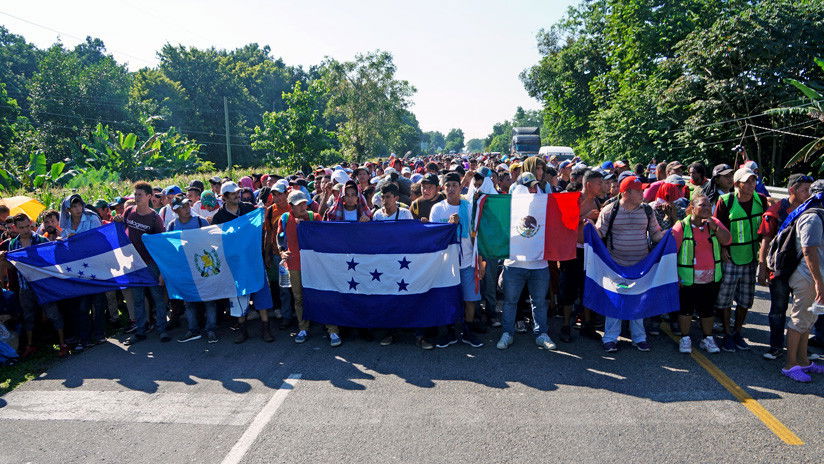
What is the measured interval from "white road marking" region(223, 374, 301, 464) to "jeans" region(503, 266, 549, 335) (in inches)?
102

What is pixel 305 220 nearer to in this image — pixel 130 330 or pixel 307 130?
pixel 130 330

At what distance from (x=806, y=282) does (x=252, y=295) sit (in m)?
6.36

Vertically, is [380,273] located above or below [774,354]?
above

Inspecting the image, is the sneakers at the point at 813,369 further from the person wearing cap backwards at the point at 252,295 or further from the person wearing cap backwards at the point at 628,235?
the person wearing cap backwards at the point at 252,295

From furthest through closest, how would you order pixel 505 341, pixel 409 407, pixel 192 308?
pixel 192 308
pixel 505 341
pixel 409 407

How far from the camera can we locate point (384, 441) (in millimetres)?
4574

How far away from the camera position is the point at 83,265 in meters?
7.37

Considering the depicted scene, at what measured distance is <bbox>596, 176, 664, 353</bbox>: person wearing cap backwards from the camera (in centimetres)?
630

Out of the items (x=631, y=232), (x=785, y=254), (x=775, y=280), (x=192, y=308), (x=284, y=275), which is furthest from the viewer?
(x=192, y=308)

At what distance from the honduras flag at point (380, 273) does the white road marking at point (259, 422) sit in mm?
1262

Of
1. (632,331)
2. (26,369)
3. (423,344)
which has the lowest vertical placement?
(26,369)

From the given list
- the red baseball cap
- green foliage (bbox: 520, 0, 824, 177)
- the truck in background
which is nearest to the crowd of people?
the red baseball cap

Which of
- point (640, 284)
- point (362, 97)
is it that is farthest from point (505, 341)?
point (362, 97)

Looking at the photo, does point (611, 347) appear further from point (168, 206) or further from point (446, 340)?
point (168, 206)
